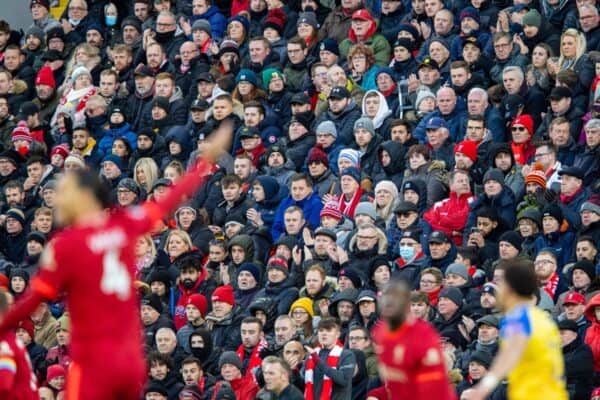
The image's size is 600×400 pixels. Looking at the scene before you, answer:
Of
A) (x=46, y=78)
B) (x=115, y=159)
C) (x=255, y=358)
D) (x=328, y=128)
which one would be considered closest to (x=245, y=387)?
(x=255, y=358)

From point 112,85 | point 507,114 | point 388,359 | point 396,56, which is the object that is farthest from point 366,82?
point 388,359

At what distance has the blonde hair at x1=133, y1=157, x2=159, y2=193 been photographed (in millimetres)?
21500

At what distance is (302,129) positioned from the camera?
20.8 metres

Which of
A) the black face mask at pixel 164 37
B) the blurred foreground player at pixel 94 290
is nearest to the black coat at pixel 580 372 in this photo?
the blurred foreground player at pixel 94 290

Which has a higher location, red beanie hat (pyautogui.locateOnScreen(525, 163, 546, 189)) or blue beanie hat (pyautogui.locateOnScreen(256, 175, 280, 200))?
red beanie hat (pyautogui.locateOnScreen(525, 163, 546, 189))

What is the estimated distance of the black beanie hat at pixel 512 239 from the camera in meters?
17.3

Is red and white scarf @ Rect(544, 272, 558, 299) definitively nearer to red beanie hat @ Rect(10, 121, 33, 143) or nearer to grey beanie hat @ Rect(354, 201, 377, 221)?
grey beanie hat @ Rect(354, 201, 377, 221)

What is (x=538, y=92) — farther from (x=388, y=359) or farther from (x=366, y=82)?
(x=388, y=359)

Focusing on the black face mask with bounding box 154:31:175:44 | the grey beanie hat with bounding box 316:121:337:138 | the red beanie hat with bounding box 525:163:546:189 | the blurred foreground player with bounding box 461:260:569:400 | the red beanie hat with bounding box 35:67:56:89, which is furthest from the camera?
the red beanie hat with bounding box 35:67:56:89

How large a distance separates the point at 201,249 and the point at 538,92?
3.72 meters

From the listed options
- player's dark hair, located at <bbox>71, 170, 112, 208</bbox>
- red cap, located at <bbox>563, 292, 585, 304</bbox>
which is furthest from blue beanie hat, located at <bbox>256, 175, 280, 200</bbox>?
player's dark hair, located at <bbox>71, 170, 112, 208</bbox>

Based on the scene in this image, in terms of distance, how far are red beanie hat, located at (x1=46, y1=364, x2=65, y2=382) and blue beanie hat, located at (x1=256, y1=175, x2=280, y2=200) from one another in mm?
2861

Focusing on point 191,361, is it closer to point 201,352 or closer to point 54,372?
point 201,352

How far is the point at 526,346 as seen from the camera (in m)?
11.4
